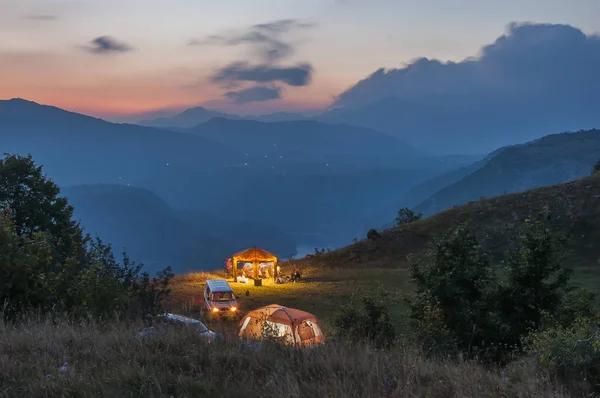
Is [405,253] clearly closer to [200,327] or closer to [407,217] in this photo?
[407,217]

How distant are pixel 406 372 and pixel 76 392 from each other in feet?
10.1

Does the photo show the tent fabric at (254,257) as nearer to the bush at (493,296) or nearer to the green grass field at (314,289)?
the green grass field at (314,289)

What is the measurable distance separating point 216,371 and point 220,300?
17.3m

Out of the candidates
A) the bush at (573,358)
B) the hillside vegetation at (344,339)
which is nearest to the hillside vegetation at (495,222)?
the hillside vegetation at (344,339)

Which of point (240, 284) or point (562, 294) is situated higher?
point (562, 294)

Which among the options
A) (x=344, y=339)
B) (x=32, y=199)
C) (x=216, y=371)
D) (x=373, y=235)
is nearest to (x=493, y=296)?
(x=344, y=339)

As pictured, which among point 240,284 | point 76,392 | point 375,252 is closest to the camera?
point 76,392

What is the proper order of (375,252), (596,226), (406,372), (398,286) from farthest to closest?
(375,252) → (596,226) → (398,286) → (406,372)

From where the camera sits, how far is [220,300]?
2139 centimetres

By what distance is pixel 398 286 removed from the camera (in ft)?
86.0

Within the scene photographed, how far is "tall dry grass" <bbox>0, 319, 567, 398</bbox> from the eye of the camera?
409cm

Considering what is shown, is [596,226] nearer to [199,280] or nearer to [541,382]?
[199,280]

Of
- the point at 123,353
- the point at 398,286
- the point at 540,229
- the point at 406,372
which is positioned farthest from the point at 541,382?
the point at 398,286

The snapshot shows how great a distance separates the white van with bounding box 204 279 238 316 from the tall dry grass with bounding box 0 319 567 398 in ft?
50.3
